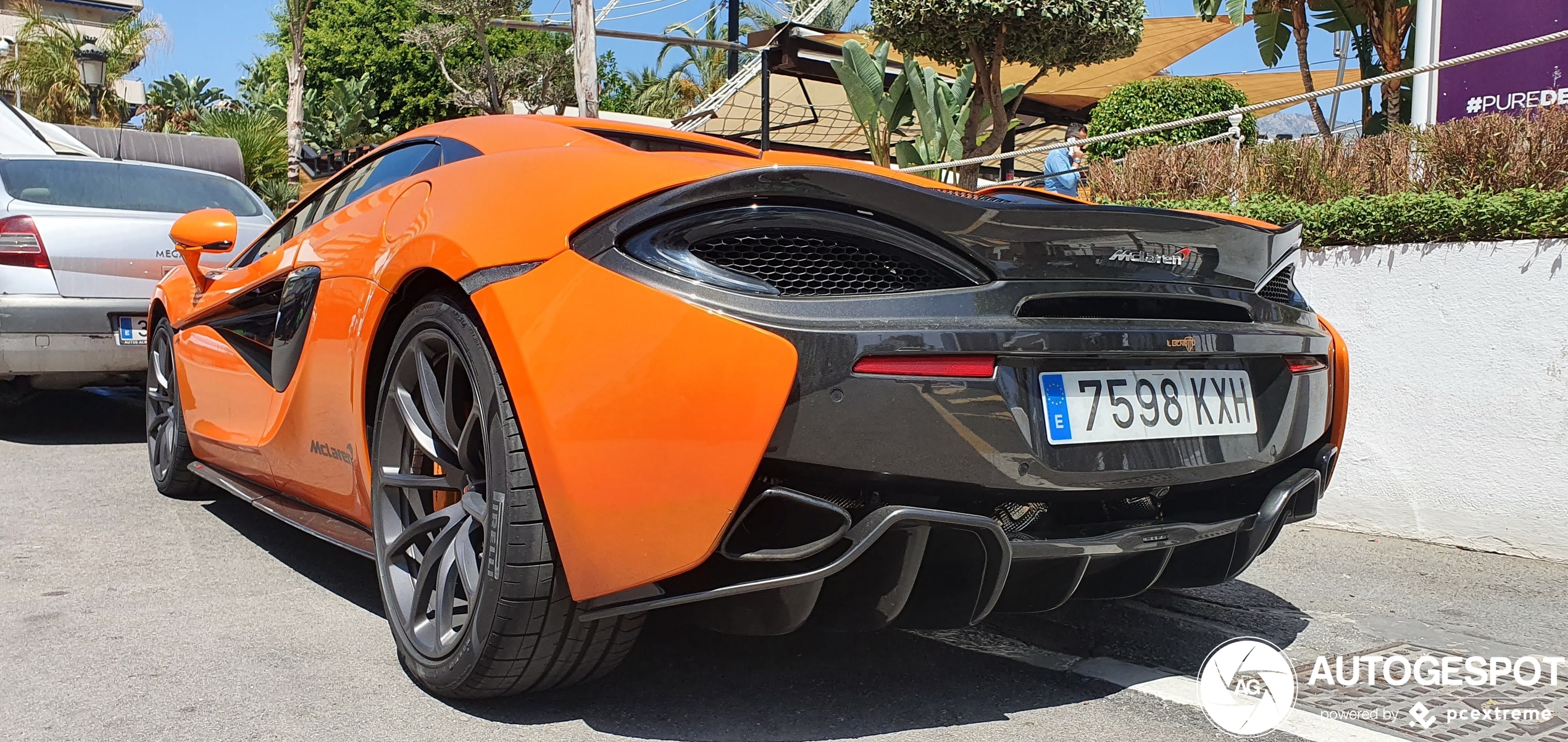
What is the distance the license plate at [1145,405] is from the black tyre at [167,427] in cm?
333

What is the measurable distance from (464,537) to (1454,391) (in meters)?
3.41

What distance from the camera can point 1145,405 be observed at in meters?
2.37

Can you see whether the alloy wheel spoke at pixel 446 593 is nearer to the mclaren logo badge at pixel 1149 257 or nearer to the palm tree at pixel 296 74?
the mclaren logo badge at pixel 1149 257

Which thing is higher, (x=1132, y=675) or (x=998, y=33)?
(x=998, y=33)

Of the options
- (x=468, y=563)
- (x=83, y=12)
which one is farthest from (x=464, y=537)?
(x=83, y=12)

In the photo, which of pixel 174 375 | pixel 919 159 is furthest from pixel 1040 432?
pixel 919 159

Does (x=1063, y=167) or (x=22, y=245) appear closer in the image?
(x=22, y=245)

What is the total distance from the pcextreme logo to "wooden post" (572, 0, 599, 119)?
9.44 meters

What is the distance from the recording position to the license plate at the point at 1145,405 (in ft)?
7.37

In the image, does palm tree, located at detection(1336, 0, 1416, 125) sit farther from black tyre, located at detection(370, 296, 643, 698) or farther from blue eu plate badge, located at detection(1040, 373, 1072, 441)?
black tyre, located at detection(370, 296, 643, 698)

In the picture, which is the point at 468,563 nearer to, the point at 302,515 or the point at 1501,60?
the point at 302,515

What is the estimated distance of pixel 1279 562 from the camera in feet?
13.3

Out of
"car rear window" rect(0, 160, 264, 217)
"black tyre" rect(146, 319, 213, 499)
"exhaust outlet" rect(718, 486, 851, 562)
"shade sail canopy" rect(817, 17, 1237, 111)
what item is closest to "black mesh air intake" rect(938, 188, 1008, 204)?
"exhaust outlet" rect(718, 486, 851, 562)

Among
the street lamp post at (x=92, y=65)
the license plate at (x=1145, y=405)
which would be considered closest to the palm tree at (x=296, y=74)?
the street lamp post at (x=92, y=65)
